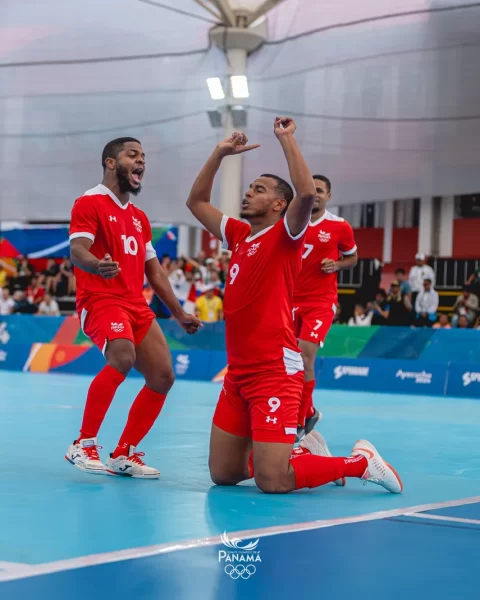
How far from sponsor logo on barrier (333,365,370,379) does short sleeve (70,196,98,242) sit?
11.0 meters

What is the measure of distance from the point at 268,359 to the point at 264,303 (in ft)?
1.08

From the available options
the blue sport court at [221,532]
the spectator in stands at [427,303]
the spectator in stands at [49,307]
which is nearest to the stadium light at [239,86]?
the spectator in stands at [49,307]

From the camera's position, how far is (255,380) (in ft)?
17.6

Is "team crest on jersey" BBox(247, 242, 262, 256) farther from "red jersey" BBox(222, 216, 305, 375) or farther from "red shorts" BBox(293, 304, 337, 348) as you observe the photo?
"red shorts" BBox(293, 304, 337, 348)

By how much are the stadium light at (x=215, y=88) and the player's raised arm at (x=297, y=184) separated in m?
17.1

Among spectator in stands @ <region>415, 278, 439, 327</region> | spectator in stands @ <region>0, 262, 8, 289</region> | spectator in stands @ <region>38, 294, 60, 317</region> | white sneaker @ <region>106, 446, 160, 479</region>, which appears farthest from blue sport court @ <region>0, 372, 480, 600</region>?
spectator in stands @ <region>0, 262, 8, 289</region>

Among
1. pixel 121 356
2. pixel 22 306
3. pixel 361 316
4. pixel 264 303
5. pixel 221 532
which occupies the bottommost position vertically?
pixel 22 306

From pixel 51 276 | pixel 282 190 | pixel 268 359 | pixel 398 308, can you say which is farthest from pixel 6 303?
pixel 268 359

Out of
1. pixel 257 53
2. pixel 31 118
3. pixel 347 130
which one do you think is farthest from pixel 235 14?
pixel 31 118

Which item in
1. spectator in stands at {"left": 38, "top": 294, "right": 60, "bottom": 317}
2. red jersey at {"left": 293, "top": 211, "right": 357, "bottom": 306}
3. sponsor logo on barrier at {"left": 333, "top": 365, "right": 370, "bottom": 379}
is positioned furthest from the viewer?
spectator in stands at {"left": 38, "top": 294, "right": 60, "bottom": 317}

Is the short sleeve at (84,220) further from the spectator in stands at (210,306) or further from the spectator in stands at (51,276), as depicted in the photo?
the spectator in stands at (51,276)

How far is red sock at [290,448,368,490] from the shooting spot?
5168 millimetres

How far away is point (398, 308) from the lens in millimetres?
18406

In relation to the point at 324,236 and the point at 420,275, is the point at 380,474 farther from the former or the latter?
the point at 420,275
